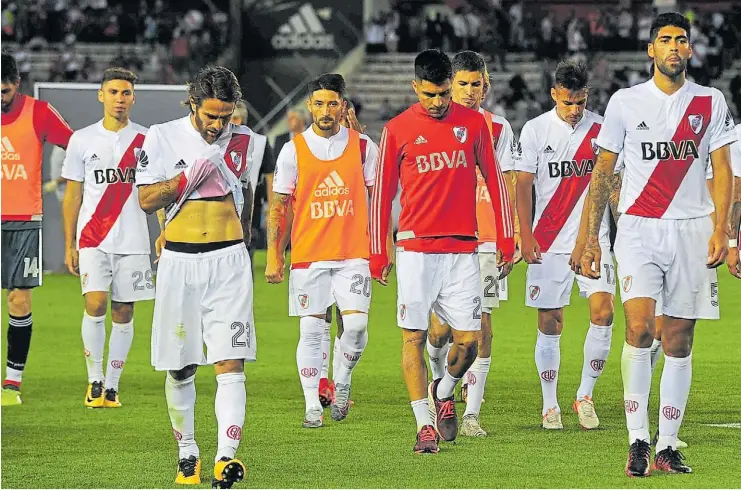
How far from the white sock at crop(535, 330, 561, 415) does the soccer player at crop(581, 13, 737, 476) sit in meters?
1.85

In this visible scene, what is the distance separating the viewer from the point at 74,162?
37.4ft

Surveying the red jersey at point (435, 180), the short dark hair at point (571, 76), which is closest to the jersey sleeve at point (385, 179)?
the red jersey at point (435, 180)

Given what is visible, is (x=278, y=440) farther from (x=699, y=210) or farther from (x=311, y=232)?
(x=699, y=210)

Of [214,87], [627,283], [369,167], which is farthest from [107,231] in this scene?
[627,283]

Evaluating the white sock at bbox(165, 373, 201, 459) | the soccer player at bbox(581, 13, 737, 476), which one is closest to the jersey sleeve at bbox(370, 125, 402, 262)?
the soccer player at bbox(581, 13, 737, 476)

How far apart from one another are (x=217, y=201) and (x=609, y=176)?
2.03m

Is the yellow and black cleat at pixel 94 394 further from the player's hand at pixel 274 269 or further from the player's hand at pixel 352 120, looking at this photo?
the player's hand at pixel 352 120

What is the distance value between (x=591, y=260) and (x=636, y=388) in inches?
27.4

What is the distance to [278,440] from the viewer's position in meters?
9.53

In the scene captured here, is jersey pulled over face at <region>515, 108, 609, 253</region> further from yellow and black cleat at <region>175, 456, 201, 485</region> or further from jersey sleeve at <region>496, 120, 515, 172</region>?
yellow and black cleat at <region>175, 456, 201, 485</region>

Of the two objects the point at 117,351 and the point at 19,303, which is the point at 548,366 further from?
the point at 19,303

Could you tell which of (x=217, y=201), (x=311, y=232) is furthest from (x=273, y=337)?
(x=217, y=201)

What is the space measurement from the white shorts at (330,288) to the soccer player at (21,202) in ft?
7.47

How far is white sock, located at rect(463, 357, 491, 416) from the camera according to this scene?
384 inches
